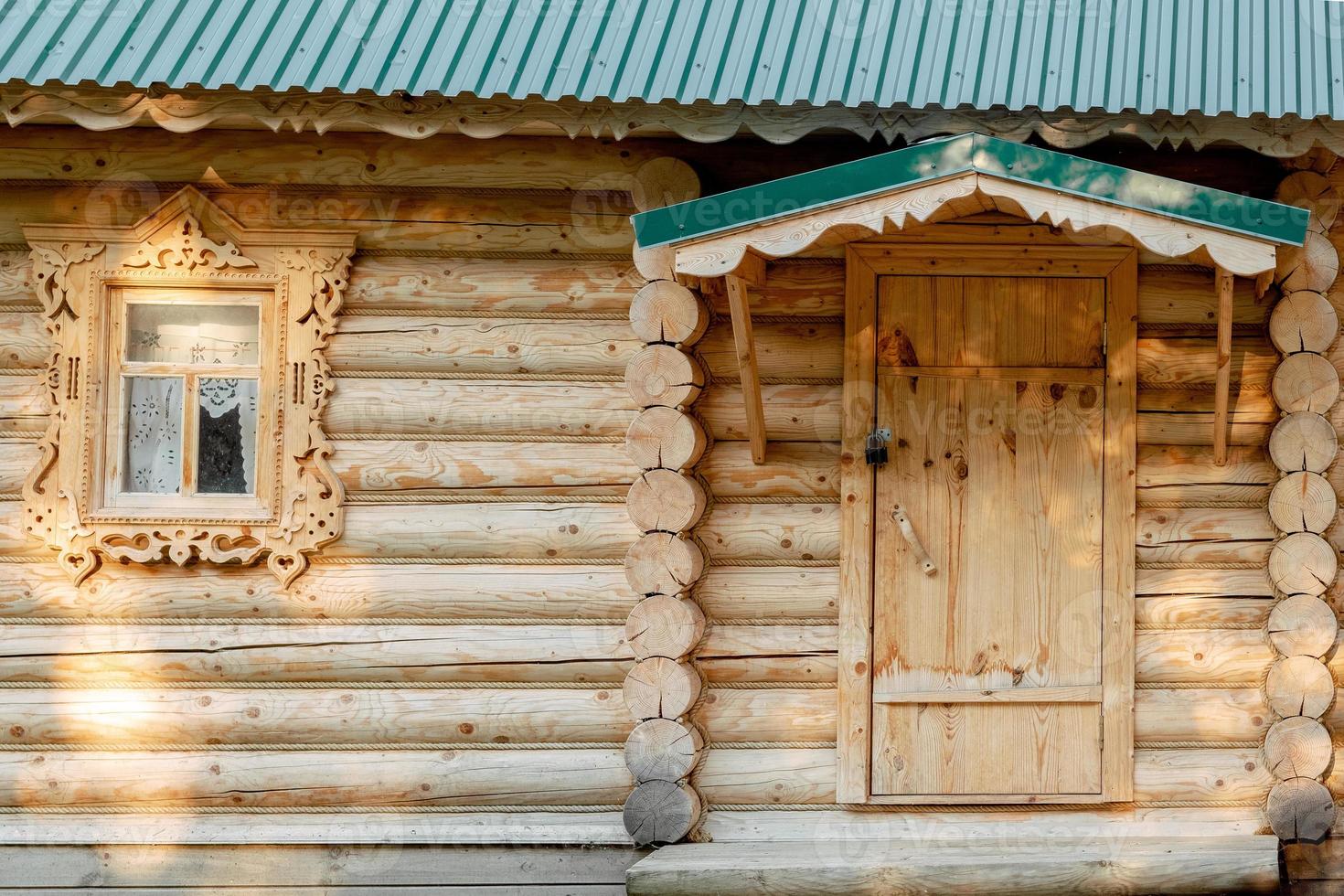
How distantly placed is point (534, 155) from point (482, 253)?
0.48 meters

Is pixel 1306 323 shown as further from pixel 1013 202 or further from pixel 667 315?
pixel 667 315

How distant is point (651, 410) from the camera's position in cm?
532

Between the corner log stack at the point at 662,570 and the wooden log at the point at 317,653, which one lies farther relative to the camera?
the wooden log at the point at 317,653

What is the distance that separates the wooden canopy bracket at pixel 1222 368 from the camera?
4914 millimetres

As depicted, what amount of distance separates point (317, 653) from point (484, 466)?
1.08m

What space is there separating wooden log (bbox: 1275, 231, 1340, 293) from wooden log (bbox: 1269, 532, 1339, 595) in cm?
102

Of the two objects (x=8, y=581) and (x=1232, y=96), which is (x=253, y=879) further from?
(x=1232, y=96)

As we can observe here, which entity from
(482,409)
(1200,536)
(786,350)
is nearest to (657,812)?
(482,409)

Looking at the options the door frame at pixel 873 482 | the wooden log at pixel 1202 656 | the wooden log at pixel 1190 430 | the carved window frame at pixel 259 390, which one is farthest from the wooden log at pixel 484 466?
the wooden log at pixel 1202 656

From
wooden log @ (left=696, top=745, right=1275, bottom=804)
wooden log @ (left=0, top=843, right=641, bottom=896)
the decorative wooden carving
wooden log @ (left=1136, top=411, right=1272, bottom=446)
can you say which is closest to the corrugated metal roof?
the decorative wooden carving

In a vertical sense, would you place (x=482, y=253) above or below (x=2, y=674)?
above

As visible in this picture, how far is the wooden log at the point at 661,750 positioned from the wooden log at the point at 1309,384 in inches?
111

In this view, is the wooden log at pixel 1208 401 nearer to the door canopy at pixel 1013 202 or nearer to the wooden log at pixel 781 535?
the door canopy at pixel 1013 202

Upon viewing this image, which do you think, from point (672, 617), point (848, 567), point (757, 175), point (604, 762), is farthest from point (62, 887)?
point (757, 175)
